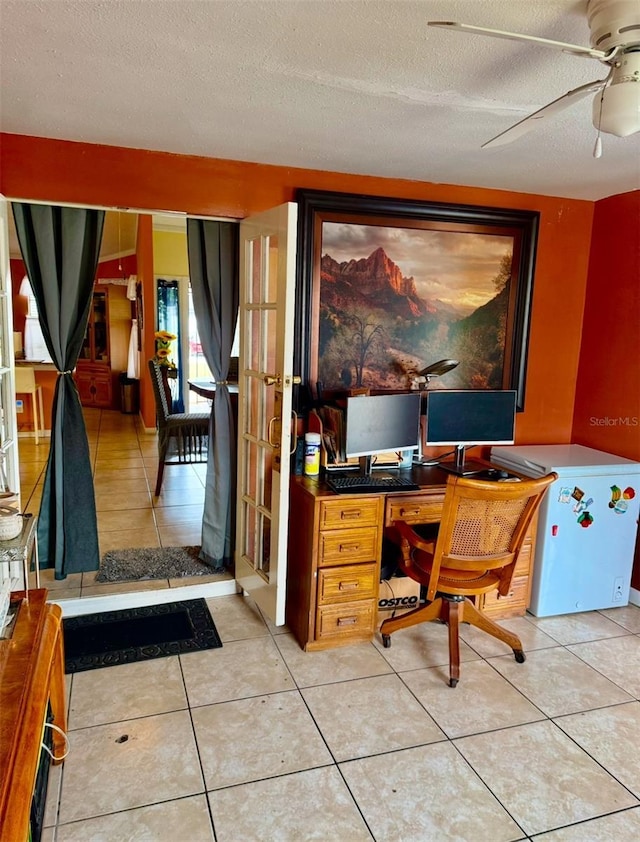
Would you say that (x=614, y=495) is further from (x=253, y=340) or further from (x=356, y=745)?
(x=253, y=340)

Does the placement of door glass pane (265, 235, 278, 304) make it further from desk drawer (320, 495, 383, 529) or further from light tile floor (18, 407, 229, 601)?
light tile floor (18, 407, 229, 601)

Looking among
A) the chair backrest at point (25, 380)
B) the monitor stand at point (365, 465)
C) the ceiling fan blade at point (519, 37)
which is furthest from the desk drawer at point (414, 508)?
the chair backrest at point (25, 380)

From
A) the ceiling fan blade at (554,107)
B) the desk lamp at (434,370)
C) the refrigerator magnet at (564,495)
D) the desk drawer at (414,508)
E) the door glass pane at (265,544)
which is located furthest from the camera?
the desk lamp at (434,370)

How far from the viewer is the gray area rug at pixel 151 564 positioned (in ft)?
11.1

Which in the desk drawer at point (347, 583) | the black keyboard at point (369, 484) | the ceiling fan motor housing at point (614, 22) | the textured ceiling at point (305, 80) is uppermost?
the textured ceiling at point (305, 80)

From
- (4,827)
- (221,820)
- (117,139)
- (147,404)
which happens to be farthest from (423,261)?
(147,404)

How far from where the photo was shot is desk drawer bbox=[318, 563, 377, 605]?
275 centimetres

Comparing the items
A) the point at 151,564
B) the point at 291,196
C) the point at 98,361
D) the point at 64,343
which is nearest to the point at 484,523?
the point at 291,196

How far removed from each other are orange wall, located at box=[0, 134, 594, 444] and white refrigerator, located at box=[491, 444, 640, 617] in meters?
0.61

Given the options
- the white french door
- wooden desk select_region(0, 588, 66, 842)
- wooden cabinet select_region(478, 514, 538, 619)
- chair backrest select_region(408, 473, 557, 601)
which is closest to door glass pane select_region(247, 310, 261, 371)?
the white french door

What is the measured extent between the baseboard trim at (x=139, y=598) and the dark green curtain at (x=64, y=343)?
0.16 metres

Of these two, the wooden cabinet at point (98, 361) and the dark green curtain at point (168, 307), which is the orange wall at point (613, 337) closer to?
the dark green curtain at point (168, 307)

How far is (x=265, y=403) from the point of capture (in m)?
2.93

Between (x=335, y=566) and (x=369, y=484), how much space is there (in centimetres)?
41
